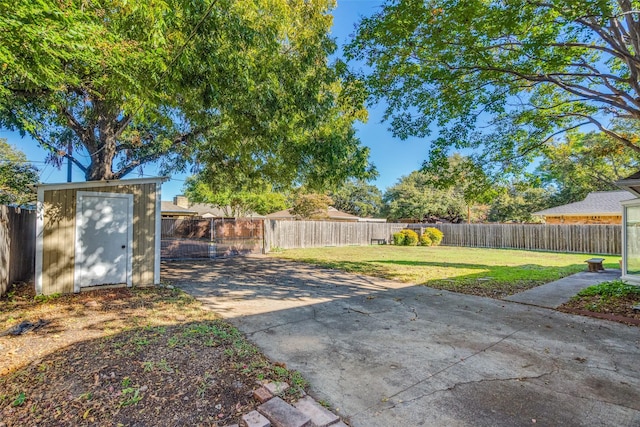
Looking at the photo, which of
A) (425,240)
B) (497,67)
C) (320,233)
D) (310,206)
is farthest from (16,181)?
(425,240)

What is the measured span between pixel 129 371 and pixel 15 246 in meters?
5.95

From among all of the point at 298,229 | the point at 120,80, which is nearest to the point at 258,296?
the point at 120,80

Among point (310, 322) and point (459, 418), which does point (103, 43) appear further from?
point (459, 418)

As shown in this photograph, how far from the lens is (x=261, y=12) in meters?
6.49

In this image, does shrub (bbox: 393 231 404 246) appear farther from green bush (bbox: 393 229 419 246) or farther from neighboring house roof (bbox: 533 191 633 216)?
neighboring house roof (bbox: 533 191 633 216)

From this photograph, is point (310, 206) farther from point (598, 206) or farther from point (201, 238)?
point (598, 206)

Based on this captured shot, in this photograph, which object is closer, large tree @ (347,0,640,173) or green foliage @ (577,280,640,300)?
large tree @ (347,0,640,173)

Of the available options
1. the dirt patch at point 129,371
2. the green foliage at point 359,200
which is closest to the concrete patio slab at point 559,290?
the dirt patch at point 129,371

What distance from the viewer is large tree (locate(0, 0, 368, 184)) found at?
11.1ft

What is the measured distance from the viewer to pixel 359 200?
42656 mm

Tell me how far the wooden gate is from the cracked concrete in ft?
20.0

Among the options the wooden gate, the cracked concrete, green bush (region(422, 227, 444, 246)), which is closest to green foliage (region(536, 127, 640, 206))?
the cracked concrete

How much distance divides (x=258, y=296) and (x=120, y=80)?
430 cm

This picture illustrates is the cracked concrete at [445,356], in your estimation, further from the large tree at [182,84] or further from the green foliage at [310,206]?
the green foliage at [310,206]
